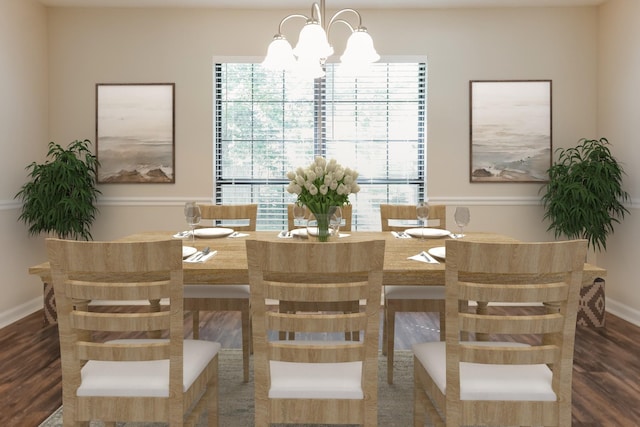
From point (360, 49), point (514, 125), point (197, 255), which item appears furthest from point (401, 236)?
point (514, 125)

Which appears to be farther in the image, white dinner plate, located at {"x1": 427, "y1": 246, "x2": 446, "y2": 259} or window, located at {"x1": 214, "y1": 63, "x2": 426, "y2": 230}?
window, located at {"x1": 214, "y1": 63, "x2": 426, "y2": 230}

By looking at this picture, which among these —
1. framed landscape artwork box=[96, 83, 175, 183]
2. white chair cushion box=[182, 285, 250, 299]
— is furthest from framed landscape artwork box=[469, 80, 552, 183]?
framed landscape artwork box=[96, 83, 175, 183]

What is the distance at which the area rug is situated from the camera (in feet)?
7.11

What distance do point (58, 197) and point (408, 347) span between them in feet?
9.69

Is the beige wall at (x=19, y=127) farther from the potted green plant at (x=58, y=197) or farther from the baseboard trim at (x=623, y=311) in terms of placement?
the baseboard trim at (x=623, y=311)

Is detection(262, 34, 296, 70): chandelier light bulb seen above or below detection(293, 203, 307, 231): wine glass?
above

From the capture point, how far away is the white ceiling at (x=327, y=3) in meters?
3.97

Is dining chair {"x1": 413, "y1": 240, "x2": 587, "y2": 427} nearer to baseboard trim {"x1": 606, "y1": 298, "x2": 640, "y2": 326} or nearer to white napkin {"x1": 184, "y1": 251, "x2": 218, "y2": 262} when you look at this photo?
white napkin {"x1": 184, "y1": 251, "x2": 218, "y2": 262}

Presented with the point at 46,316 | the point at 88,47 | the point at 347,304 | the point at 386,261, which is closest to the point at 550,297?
the point at 386,261

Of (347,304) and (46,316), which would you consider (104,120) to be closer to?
(46,316)

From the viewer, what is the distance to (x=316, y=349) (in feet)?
4.65

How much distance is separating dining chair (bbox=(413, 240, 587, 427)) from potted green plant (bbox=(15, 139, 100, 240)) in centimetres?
326

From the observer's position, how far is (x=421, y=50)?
4.13 m

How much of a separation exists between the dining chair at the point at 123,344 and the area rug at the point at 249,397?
76 centimetres
